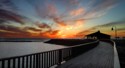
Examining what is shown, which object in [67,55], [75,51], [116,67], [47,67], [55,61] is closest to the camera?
[116,67]

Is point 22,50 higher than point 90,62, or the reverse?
point 90,62

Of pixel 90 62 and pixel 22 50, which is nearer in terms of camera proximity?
pixel 90 62

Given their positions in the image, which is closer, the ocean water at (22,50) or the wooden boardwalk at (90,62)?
the wooden boardwalk at (90,62)

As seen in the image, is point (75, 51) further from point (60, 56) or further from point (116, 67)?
point (116, 67)

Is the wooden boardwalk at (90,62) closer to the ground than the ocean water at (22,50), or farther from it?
farther from it

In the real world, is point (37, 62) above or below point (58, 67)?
above

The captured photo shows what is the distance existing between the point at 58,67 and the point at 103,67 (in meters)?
2.54

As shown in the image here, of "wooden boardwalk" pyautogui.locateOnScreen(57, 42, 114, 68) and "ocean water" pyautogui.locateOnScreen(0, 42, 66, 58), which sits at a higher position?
"wooden boardwalk" pyautogui.locateOnScreen(57, 42, 114, 68)

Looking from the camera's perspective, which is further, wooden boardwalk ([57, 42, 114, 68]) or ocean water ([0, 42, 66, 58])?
ocean water ([0, 42, 66, 58])

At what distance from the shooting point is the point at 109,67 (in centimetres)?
782

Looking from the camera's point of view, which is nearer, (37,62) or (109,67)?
(37,62)

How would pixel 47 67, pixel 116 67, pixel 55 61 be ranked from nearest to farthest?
pixel 116 67 → pixel 47 67 → pixel 55 61

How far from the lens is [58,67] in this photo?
25.9 ft

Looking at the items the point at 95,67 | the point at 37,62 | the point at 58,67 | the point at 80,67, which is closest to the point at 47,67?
the point at 58,67
